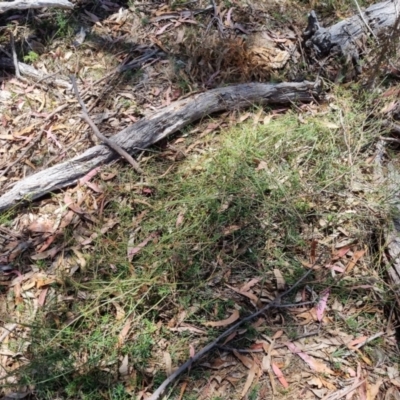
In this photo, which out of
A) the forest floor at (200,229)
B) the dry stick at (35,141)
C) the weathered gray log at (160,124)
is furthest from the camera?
the dry stick at (35,141)

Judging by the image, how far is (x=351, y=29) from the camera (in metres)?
3.71

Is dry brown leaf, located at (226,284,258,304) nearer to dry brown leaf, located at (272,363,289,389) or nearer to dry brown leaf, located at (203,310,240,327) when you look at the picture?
dry brown leaf, located at (203,310,240,327)

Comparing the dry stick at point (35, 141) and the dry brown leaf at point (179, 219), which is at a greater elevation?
the dry stick at point (35, 141)

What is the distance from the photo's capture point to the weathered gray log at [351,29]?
3684 millimetres

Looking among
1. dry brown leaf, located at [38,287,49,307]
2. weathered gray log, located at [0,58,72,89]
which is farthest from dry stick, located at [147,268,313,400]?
weathered gray log, located at [0,58,72,89]

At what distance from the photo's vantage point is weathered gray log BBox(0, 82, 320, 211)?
309cm

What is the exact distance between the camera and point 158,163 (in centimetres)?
330

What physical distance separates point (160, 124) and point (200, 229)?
880 mm

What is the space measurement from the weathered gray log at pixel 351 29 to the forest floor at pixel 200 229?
5.5 inches

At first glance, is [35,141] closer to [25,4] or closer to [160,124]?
[160,124]

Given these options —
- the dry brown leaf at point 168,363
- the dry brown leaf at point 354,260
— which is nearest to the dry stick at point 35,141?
the dry brown leaf at point 168,363

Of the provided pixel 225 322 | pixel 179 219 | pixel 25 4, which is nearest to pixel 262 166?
pixel 179 219

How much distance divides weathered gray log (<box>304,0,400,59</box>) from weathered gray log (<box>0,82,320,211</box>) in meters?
0.38

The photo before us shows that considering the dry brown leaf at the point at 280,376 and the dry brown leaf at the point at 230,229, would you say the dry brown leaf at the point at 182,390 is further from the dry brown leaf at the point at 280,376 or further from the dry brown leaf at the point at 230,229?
A: the dry brown leaf at the point at 230,229
